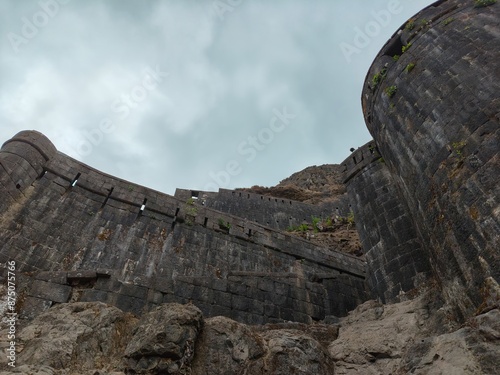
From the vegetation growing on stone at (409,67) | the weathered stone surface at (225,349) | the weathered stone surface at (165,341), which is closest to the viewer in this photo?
the weathered stone surface at (165,341)

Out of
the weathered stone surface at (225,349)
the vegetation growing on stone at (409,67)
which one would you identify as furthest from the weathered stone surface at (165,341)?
the vegetation growing on stone at (409,67)

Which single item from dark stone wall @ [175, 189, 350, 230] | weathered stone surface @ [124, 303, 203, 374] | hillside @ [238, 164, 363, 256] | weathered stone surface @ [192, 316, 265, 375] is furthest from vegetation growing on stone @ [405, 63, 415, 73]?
dark stone wall @ [175, 189, 350, 230]

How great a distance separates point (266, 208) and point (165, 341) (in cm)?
2537

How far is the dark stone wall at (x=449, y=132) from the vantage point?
5301mm

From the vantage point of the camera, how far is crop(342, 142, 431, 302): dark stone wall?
7605mm

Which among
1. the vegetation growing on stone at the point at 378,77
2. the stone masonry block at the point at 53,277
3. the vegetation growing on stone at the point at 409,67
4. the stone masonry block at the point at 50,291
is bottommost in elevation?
the stone masonry block at the point at 50,291

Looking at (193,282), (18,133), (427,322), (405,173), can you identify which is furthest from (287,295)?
(18,133)

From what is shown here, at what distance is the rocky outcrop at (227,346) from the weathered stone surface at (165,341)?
0.04ft

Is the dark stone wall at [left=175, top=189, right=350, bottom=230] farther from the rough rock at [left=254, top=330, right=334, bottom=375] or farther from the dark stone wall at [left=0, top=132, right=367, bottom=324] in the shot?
the rough rock at [left=254, top=330, right=334, bottom=375]

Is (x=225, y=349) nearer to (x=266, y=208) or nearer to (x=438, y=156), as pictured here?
(x=438, y=156)

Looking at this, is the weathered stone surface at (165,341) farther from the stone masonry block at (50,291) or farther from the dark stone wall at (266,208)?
the dark stone wall at (266,208)

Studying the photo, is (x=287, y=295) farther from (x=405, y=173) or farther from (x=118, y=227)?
(x=118, y=227)

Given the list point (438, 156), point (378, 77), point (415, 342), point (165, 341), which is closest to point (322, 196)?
point (378, 77)

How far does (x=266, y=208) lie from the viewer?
29.6 m
